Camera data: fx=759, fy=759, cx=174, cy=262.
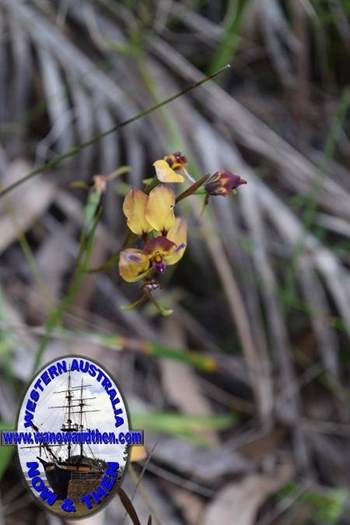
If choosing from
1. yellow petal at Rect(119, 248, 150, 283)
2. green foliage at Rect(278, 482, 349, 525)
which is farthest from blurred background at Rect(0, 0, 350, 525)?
yellow petal at Rect(119, 248, 150, 283)

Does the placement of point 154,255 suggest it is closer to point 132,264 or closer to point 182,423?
point 132,264

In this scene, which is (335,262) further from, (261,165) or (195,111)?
(195,111)

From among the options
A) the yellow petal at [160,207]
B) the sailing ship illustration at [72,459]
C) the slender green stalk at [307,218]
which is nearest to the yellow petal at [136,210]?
the yellow petal at [160,207]

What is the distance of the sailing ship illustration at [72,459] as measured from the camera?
0.58 m

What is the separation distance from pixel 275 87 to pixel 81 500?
1357 millimetres

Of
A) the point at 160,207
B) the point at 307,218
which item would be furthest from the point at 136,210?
the point at 307,218

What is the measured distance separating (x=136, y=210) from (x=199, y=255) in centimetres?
85

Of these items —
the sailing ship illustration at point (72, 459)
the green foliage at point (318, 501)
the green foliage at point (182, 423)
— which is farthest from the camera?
the green foliage at point (318, 501)

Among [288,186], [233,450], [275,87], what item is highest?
[275,87]

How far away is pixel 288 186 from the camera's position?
1.54 metres

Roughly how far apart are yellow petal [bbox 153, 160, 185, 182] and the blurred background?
712 millimetres

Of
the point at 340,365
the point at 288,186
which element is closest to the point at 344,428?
the point at 340,365

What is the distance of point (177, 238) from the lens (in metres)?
0.62

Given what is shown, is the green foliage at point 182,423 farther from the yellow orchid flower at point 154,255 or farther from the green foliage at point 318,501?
the yellow orchid flower at point 154,255
